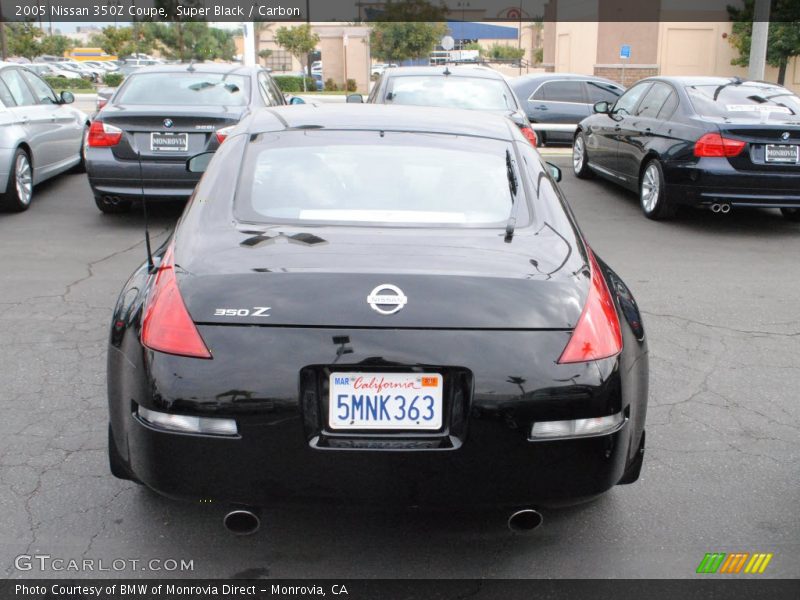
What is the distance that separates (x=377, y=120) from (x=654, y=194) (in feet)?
20.5

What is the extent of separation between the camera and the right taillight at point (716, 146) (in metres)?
8.83

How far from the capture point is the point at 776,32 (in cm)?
3494

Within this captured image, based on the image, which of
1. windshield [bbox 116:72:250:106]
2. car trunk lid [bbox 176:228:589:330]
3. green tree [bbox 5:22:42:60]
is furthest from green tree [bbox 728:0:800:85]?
green tree [bbox 5:22:42:60]

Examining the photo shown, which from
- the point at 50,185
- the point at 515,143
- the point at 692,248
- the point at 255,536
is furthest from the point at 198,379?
the point at 50,185

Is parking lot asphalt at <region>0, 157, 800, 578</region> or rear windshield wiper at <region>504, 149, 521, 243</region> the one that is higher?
rear windshield wiper at <region>504, 149, 521, 243</region>

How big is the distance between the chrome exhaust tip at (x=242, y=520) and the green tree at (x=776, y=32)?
34243mm

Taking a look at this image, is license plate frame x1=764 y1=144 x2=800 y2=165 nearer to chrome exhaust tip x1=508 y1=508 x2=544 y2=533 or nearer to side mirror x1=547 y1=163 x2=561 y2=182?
side mirror x1=547 y1=163 x2=561 y2=182

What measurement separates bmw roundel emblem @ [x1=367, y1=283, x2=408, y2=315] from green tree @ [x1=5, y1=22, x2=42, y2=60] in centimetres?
6001

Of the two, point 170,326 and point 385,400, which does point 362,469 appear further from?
point 170,326

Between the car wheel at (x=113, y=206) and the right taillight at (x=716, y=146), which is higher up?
the right taillight at (x=716, y=146)

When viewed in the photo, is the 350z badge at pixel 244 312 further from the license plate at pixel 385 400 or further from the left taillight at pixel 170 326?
the license plate at pixel 385 400

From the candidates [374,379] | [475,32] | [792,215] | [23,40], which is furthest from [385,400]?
[475,32]

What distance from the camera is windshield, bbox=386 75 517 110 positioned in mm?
9664

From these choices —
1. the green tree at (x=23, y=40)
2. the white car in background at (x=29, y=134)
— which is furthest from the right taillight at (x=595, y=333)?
the green tree at (x=23, y=40)
